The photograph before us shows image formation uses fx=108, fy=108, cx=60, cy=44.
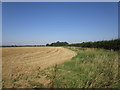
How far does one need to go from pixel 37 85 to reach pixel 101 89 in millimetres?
2255

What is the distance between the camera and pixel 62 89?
3.56m

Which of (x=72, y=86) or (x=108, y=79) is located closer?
(x=72, y=86)

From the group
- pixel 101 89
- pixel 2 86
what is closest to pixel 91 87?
pixel 101 89

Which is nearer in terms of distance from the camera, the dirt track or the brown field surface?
the brown field surface

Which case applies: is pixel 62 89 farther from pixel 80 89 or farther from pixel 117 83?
pixel 117 83

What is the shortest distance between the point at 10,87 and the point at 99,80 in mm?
3270

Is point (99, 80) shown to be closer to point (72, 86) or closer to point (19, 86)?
point (72, 86)

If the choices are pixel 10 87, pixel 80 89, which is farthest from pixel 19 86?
pixel 80 89

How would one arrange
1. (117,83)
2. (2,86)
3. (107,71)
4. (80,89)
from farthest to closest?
(107,71) < (117,83) < (2,86) < (80,89)

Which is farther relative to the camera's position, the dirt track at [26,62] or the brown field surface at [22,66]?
the dirt track at [26,62]

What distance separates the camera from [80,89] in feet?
11.5

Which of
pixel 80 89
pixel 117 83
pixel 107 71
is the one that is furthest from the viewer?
pixel 107 71

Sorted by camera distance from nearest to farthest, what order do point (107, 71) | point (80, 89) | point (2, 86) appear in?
point (80, 89)
point (2, 86)
point (107, 71)

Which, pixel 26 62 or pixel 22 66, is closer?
pixel 22 66
